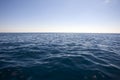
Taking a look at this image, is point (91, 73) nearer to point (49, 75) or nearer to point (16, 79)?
point (49, 75)

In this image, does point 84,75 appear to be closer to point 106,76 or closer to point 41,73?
point 106,76

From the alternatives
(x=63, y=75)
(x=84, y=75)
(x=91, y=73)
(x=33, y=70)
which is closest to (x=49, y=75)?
(x=63, y=75)

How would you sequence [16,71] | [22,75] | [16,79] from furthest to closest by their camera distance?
[16,71] → [22,75] → [16,79]

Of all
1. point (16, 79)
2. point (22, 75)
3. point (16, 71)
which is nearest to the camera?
point (16, 79)

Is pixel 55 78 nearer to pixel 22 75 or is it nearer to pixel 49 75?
pixel 49 75

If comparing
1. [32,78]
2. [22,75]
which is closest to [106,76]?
[32,78]

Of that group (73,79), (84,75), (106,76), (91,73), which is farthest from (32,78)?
(106,76)

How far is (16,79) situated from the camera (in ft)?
14.6

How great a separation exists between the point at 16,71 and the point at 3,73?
71cm

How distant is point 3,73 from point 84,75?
501cm

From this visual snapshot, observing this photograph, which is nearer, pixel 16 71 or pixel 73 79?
pixel 73 79

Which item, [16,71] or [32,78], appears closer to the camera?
[32,78]

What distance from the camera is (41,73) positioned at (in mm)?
5133

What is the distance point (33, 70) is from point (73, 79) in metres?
2.75
